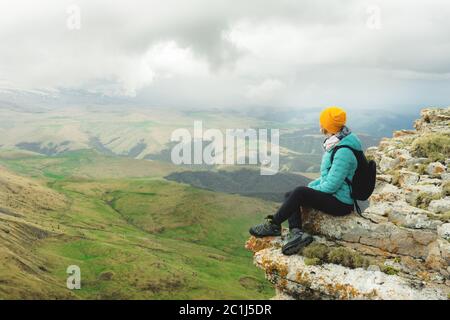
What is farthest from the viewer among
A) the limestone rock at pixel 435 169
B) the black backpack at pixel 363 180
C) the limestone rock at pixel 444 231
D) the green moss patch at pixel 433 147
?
the green moss patch at pixel 433 147

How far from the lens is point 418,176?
2573cm

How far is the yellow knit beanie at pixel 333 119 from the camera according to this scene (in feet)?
50.3

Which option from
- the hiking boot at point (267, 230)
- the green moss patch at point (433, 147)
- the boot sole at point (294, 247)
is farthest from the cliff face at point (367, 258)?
the green moss patch at point (433, 147)

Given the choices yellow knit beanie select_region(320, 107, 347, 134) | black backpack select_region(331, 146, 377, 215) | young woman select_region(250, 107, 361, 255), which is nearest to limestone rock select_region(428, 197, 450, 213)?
black backpack select_region(331, 146, 377, 215)

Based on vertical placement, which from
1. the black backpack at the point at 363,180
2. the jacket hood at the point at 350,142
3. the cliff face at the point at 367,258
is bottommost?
the cliff face at the point at 367,258

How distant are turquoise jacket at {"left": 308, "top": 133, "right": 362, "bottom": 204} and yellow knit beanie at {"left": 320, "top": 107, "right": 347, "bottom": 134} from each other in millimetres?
605

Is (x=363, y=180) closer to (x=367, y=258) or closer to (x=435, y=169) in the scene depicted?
(x=367, y=258)

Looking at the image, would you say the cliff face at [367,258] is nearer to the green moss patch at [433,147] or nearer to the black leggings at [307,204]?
the black leggings at [307,204]

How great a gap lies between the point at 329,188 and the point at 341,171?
2.77ft

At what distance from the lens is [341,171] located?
588 inches

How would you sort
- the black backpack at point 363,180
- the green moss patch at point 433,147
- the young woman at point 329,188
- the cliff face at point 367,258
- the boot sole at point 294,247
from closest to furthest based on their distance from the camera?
the cliff face at point 367,258 < the young woman at point 329,188 < the boot sole at point 294,247 < the black backpack at point 363,180 < the green moss patch at point 433,147
